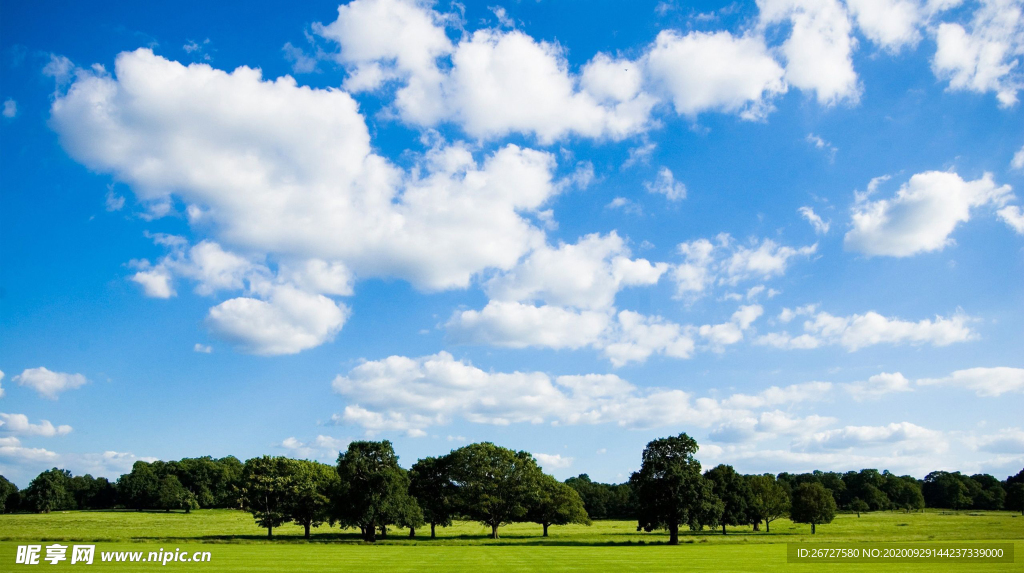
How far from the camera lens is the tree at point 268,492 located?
294 ft

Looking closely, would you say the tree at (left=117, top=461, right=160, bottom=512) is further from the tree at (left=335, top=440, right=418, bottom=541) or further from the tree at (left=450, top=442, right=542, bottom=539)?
the tree at (left=450, top=442, right=542, bottom=539)

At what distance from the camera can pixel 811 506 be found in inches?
3920

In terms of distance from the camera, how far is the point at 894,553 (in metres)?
52.3

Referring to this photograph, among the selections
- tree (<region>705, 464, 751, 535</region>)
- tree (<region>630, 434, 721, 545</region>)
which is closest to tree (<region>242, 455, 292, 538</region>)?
tree (<region>630, 434, 721, 545</region>)

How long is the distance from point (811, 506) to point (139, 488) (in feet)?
593

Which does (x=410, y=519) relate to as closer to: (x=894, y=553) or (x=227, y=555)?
(x=227, y=555)

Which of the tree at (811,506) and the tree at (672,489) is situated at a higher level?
the tree at (672,489)

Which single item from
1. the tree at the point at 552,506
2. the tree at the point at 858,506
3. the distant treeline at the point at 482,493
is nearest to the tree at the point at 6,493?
the distant treeline at the point at 482,493

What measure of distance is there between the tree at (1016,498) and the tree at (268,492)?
183 metres

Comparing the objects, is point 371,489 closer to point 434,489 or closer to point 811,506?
point 434,489

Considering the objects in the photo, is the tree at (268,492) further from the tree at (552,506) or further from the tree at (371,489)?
the tree at (552,506)

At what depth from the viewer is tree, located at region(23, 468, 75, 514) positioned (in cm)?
16388

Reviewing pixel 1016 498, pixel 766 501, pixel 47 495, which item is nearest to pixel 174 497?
pixel 47 495

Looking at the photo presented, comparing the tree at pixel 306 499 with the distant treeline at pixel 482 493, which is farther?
the tree at pixel 306 499
